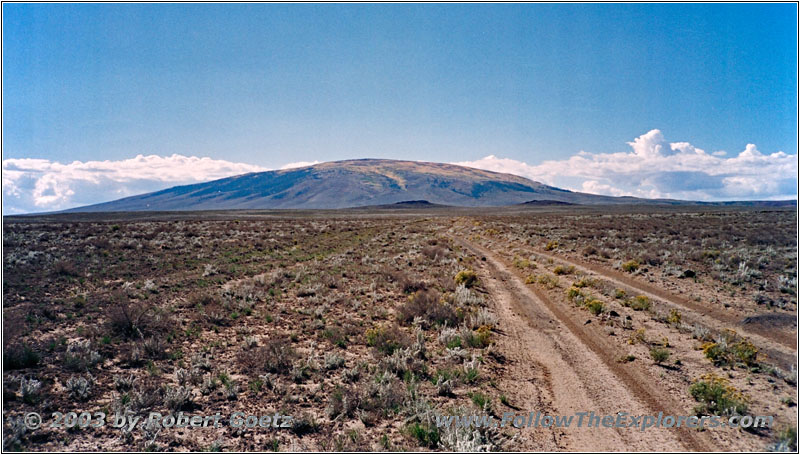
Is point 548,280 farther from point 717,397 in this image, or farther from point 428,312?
point 717,397

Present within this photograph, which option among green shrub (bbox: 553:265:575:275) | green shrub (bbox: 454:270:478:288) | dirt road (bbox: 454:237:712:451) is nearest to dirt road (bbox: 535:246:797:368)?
green shrub (bbox: 553:265:575:275)

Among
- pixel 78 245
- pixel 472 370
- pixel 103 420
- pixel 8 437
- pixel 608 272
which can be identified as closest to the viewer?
pixel 8 437

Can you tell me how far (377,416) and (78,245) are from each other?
31.7m

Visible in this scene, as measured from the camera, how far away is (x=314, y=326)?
11.3m

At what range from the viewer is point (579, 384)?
726cm

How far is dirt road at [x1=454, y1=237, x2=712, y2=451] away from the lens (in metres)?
5.56

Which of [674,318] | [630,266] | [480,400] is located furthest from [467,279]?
[480,400]

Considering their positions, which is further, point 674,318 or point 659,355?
point 674,318

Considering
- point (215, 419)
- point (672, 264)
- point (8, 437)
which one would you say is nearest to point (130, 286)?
point (8, 437)

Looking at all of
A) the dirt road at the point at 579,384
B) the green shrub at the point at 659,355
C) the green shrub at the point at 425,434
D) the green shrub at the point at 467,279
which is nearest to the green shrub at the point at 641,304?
the dirt road at the point at 579,384

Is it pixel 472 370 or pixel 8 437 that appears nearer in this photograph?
pixel 8 437

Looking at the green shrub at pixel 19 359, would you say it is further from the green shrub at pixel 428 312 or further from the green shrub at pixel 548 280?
the green shrub at pixel 548 280

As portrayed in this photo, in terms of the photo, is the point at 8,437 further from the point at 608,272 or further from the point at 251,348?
the point at 608,272

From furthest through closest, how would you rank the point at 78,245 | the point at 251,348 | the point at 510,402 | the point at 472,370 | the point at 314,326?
the point at 78,245
the point at 314,326
the point at 251,348
the point at 472,370
the point at 510,402
